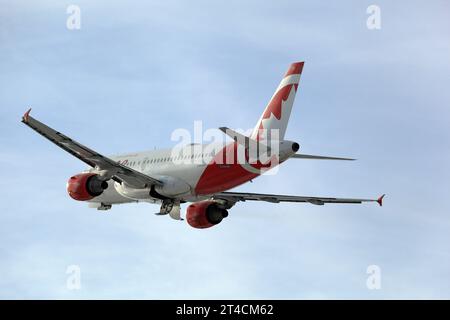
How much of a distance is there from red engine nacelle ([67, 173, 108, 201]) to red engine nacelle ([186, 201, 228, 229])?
9390 millimetres

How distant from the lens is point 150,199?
73.2 metres

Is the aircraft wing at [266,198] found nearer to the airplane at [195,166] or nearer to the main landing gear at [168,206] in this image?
the airplane at [195,166]

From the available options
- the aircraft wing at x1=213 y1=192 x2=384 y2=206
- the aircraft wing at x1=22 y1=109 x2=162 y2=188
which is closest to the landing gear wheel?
the aircraft wing at x1=22 y1=109 x2=162 y2=188

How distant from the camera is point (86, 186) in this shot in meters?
69.6

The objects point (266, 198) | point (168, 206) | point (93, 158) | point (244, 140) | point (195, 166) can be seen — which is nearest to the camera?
point (244, 140)

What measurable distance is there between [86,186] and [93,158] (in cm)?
223

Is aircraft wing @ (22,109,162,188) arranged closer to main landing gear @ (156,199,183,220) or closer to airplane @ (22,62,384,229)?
airplane @ (22,62,384,229)

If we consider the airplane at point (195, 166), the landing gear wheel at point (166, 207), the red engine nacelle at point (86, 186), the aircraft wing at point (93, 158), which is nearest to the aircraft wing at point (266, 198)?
the airplane at point (195, 166)

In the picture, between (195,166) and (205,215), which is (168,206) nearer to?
(195,166)

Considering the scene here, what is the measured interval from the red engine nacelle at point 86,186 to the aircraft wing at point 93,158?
95 cm

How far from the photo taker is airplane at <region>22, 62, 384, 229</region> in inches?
2608

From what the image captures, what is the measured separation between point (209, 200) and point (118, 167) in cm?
1029

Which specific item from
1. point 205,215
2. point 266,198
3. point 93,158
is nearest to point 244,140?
point 93,158
